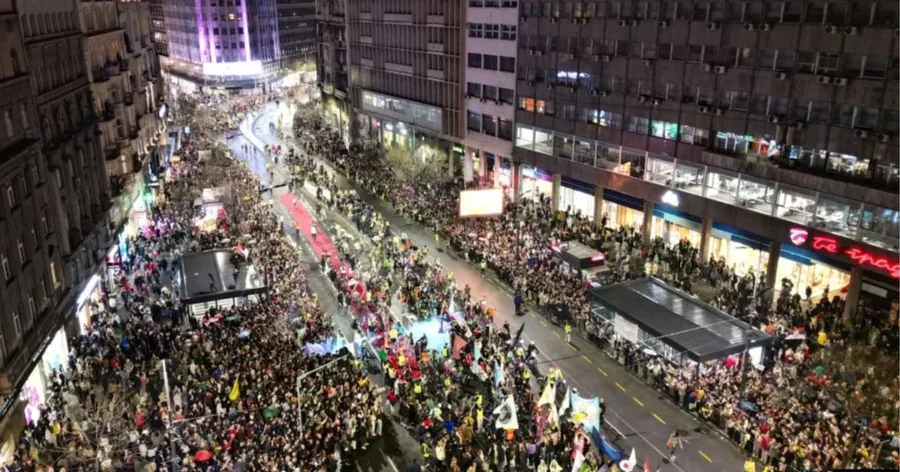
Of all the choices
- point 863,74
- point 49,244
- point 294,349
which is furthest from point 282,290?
point 863,74

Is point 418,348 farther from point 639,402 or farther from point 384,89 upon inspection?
point 384,89

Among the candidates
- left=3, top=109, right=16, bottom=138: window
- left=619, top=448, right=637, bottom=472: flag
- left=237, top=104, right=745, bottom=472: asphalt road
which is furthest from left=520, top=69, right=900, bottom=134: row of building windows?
left=3, top=109, right=16, bottom=138: window

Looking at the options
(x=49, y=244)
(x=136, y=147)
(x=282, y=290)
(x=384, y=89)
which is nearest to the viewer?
(x=49, y=244)

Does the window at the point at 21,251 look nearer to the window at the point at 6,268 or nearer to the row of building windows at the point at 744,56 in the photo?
the window at the point at 6,268

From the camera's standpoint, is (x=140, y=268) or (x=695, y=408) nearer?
(x=695, y=408)

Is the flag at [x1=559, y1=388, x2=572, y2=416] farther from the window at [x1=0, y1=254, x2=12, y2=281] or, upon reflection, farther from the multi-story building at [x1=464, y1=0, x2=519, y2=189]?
the multi-story building at [x1=464, y1=0, x2=519, y2=189]

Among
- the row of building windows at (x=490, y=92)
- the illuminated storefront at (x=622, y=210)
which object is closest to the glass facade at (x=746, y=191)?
the illuminated storefront at (x=622, y=210)

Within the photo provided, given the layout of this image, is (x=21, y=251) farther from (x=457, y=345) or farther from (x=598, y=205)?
(x=598, y=205)
